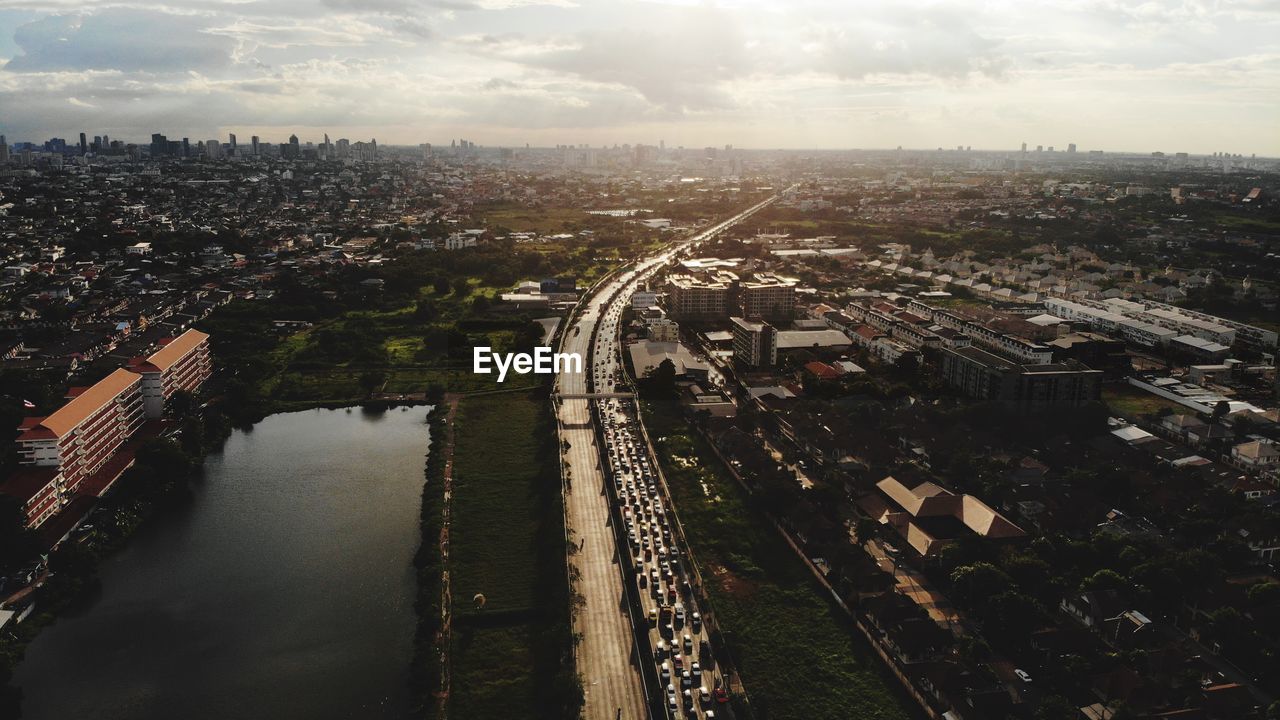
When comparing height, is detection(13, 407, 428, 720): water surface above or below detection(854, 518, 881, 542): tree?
below

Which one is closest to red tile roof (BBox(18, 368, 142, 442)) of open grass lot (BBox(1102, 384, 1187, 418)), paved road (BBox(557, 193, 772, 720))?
paved road (BBox(557, 193, 772, 720))

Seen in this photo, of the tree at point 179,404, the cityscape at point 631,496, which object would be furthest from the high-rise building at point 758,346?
the tree at point 179,404

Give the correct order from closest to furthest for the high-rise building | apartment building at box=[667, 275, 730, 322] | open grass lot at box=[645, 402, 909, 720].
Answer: open grass lot at box=[645, 402, 909, 720]
the high-rise building
apartment building at box=[667, 275, 730, 322]

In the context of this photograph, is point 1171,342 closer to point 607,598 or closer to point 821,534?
point 821,534

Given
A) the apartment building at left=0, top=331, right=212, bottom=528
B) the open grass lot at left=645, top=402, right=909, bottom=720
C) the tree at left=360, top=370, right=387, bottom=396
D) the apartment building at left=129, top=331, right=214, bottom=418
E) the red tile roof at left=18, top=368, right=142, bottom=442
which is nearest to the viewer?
the open grass lot at left=645, top=402, right=909, bottom=720

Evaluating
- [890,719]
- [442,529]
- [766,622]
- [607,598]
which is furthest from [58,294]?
[890,719]

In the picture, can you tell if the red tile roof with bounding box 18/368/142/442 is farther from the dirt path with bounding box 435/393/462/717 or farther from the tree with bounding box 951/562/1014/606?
the tree with bounding box 951/562/1014/606

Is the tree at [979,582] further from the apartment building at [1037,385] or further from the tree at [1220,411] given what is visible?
the tree at [1220,411]
